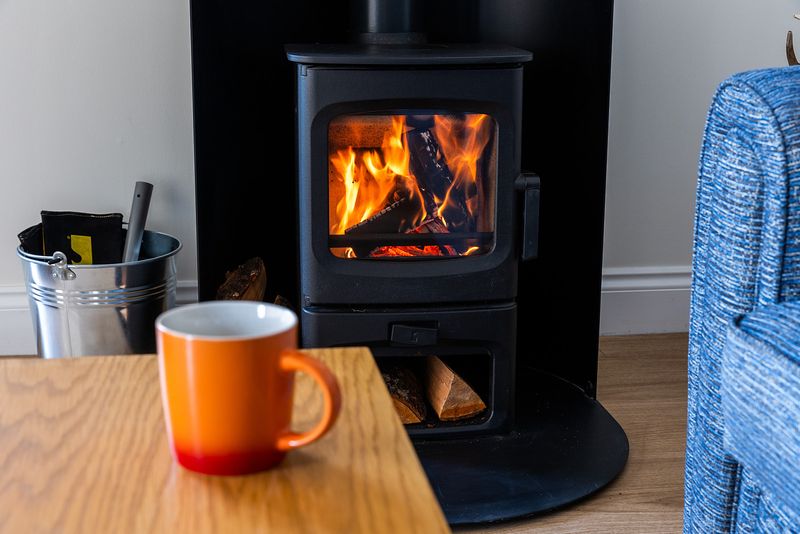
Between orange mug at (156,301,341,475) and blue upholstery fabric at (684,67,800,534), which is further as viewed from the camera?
blue upholstery fabric at (684,67,800,534)

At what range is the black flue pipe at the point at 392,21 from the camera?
1.66 metres

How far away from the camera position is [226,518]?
0.59 meters

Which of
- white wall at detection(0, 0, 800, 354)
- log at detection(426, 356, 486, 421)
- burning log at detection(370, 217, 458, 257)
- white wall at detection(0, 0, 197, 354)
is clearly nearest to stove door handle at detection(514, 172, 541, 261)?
burning log at detection(370, 217, 458, 257)

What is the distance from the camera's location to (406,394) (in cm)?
176

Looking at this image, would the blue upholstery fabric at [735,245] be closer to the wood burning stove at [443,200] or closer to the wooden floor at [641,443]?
the wooden floor at [641,443]

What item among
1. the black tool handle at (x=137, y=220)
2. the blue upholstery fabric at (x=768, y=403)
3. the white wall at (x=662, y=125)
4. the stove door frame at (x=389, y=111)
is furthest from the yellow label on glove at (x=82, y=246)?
the blue upholstery fabric at (x=768, y=403)

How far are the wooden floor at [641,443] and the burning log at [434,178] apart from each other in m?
0.50

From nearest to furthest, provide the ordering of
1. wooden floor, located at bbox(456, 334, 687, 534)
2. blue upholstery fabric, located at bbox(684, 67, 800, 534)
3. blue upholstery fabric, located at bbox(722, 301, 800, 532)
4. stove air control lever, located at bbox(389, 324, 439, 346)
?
blue upholstery fabric, located at bbox(722, 301, 800, 532), blue upholstery fabric, located at bbox(684, 67, 800, 534), wooden floor, located at bbox(456, 334, 687, 534), stove air control lever, located at bbox(389, 324, 439, 346)

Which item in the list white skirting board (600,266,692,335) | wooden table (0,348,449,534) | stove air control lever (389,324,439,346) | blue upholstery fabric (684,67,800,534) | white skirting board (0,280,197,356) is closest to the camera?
wooden table (0,348,449,534)

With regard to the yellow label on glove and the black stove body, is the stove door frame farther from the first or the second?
the yellow label on glove

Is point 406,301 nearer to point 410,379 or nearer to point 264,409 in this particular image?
point 410,379

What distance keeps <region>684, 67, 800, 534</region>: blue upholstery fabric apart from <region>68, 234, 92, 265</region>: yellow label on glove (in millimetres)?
1253

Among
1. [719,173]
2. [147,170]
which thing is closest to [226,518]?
[719,173]

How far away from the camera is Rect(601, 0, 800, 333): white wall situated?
2.20 metres
